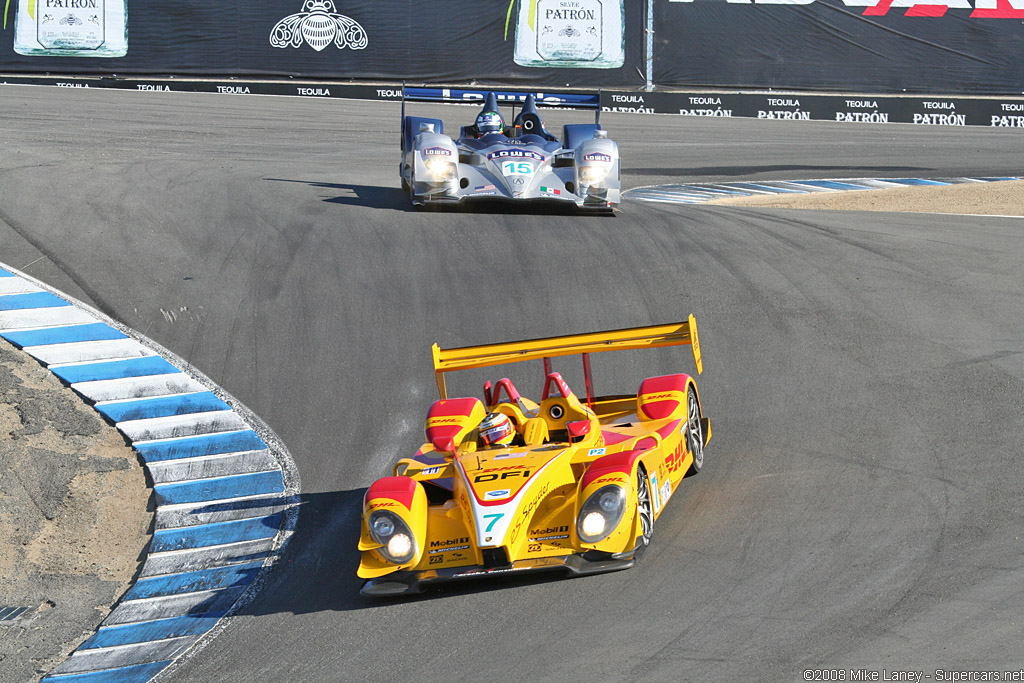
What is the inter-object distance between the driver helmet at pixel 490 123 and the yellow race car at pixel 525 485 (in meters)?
8.75

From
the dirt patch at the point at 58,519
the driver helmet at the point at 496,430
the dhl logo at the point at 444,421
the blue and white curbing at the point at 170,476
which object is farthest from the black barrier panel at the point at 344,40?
the driver helmet at the point at 496,430

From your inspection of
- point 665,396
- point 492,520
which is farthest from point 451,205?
point 492,520

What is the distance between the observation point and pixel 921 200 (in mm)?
18391

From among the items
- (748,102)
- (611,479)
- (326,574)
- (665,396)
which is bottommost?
(326,574)

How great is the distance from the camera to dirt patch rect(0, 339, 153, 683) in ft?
24.2

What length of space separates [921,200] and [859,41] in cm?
966

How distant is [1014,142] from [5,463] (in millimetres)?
21735

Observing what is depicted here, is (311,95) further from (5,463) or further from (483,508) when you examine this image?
(483,508)

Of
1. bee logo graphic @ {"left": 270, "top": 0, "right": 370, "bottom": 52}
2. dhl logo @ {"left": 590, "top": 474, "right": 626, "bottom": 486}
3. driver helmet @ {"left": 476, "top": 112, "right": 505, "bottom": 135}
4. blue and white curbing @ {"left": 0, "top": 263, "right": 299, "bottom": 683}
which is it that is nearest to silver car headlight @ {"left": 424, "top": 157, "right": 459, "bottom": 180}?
driver helmet @ {"left": 476, "top": 112, "right": 505, "bottom": 135}

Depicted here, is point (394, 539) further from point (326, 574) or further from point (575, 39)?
point (575, 39)

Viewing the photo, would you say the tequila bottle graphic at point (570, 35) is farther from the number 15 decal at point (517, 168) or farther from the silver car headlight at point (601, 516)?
the silver car headlight at point (601, 516)

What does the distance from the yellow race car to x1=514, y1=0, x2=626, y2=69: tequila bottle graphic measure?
1924cm

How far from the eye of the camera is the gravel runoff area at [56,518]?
7.40 m

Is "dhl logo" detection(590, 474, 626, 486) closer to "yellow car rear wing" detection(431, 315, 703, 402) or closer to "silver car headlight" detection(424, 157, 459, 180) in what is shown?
"yellow car rear wing" detection(431, 315, 703, 402)
